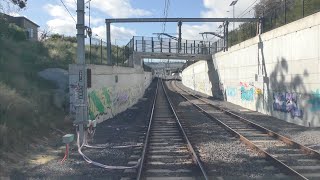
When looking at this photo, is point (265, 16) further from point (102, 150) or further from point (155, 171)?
point (155, 171)

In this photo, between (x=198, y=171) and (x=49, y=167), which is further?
(x=49, y=167)

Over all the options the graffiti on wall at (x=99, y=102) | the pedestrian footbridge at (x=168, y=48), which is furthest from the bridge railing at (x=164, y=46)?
the graffiti on wall at (x=99, y=102)

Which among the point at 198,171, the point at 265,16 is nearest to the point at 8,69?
the point at 198,171

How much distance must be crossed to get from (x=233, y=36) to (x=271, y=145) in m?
35.5

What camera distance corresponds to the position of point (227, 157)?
529 inches

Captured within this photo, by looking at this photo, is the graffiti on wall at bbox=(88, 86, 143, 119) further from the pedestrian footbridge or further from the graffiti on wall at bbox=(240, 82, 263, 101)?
the pedestrian footbridge

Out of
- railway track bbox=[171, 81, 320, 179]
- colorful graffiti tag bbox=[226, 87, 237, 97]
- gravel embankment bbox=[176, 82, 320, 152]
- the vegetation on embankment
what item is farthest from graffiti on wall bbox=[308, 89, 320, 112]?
colorful graffiti tag bbox=[226, 87, 237, 97]

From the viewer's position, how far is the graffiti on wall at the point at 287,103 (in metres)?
22.8

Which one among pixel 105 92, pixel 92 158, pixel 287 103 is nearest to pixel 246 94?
pixel 287 103

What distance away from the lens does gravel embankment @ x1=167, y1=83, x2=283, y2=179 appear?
1117 cm

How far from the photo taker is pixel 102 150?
15.0 metres

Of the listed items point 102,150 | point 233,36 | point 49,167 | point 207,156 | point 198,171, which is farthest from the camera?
point 233,36

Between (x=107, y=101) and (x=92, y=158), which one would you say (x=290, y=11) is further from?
(x=92, y=158)

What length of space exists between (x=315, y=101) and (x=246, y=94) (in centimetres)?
1413
